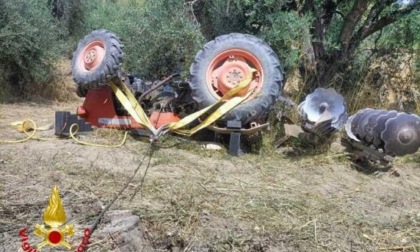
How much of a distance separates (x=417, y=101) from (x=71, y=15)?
809 centimetres

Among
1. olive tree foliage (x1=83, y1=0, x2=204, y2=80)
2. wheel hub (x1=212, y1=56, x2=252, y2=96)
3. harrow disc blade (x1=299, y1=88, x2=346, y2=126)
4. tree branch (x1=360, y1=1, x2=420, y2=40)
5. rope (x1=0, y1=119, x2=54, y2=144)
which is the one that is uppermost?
tree branch (x1=360, y1=1, x2=420, y2=40)

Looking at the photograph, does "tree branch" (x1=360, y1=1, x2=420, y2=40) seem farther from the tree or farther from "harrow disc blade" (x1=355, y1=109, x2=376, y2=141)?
"harrow disc blade" (x1=355, y1=109, x2=376, y2=141)

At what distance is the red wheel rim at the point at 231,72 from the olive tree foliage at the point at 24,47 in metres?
4.19

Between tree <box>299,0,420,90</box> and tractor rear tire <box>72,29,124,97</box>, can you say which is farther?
tree <box>299,0,420,90</box>

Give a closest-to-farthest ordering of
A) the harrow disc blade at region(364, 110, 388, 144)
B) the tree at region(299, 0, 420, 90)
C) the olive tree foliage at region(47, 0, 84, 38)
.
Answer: the harrow disc blade at region(364, 110, 388, 144)
the tree at region(299, 0, 420, 90)
the olive tree foliage at region(47, 0, 84, 38)

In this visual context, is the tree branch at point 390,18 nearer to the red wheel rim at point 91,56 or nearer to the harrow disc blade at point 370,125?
the harrow disc blade at point 370,125

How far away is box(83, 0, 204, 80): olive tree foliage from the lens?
6281 millimetres

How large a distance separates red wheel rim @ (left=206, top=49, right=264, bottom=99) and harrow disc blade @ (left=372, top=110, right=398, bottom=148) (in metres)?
1.10

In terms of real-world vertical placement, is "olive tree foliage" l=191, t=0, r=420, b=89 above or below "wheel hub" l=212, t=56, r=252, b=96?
above

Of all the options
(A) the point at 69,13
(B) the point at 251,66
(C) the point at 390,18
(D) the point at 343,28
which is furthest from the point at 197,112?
(A) the point at 69,13

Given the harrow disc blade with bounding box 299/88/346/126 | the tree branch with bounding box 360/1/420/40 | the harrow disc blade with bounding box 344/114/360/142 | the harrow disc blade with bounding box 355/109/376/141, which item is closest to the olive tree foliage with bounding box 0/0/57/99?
the harrow disc blade with bounding box 299/88/346/126

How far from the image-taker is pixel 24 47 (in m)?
7.57

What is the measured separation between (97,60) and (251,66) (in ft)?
4.92

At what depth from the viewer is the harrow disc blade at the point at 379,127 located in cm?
419
